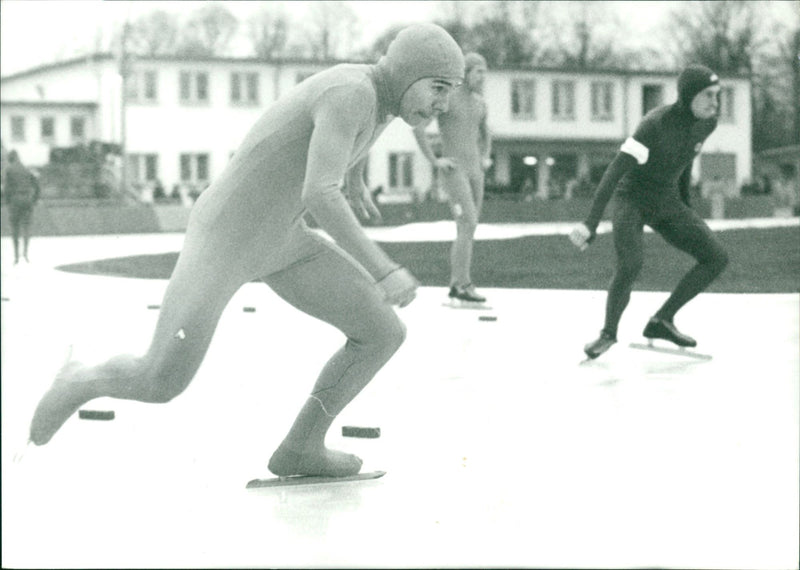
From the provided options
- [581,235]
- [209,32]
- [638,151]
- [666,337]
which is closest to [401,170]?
[209,32]

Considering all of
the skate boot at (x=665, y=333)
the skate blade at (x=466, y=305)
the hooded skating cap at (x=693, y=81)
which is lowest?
the skate blade at (x=466, y=305)

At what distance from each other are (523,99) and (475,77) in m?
59.4

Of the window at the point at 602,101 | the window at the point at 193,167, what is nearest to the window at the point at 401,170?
the window at the point at 193,167

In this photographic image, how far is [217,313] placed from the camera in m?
4.50

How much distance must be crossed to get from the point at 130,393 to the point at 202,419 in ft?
5.48

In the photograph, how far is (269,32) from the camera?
57.8 m

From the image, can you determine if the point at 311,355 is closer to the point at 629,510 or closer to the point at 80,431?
the point at 80,431

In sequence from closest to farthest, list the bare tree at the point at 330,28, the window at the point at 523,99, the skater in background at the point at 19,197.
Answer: the skater in background at the point at 19,197 < the bare tree at the point at 330,28 < the window at the point at 523,99

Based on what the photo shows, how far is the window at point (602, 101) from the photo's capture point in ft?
Result: 230

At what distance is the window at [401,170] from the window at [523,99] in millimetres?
5948

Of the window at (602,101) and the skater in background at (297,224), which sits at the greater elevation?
the skater in background at (297,224)

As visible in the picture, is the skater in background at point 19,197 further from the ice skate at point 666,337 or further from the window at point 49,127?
the window at point 49,127

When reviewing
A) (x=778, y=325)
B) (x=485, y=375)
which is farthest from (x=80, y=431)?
(x=778, y=325)

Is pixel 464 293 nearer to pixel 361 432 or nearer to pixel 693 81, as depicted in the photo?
pixel 693 81
